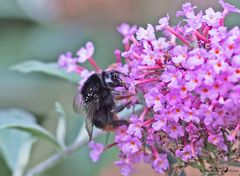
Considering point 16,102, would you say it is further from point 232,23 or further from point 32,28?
point 232,23

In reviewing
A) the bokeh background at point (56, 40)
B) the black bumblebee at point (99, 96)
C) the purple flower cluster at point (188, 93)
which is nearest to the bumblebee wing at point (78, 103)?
the black bumblebee at point (99, 96)

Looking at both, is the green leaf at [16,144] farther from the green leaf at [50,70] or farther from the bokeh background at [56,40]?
the bokeh background at [56,40]

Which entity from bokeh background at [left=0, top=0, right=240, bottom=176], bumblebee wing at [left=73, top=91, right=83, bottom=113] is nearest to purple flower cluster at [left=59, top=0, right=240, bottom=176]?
bumblebee wing at [left=73, top=91, right=83, bottom=113]

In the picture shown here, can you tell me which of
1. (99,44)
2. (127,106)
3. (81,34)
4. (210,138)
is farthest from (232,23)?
(210,138)

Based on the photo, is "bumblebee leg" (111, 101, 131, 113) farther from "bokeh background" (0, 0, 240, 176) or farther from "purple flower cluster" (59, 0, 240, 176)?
"bokeh background" (0, 0, 240, 176)

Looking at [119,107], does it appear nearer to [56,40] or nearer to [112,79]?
[112,79]
